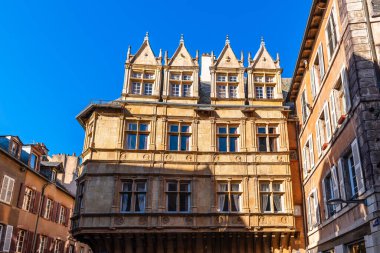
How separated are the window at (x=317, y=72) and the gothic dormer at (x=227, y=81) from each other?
16.1 feet

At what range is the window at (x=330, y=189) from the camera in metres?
14.2

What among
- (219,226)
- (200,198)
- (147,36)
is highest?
(147,36)

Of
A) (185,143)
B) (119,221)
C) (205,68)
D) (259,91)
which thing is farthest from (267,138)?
(119,221)

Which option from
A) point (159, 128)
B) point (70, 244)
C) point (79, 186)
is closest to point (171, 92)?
point (159, 128)

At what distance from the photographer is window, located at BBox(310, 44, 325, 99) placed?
53.8 ft

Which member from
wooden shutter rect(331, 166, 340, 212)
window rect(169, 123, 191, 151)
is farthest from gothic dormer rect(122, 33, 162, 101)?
wooden shutter rect(331, 166, 340, 212)

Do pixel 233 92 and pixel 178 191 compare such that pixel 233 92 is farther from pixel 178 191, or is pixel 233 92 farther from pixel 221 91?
pixel 178 191

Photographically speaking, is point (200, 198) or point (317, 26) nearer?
point (317, 26)

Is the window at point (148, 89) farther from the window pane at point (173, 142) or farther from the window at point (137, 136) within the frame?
the window pane at point (173, 142)

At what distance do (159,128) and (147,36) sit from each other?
643 centimetres

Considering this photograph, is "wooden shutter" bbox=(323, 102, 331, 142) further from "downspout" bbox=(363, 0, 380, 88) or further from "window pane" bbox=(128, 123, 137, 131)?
"window pane" bbox=(128, 123, 137, 131)

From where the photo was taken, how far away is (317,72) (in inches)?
691

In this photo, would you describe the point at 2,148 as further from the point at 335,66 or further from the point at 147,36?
the point at 335,66

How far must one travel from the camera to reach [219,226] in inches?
753
